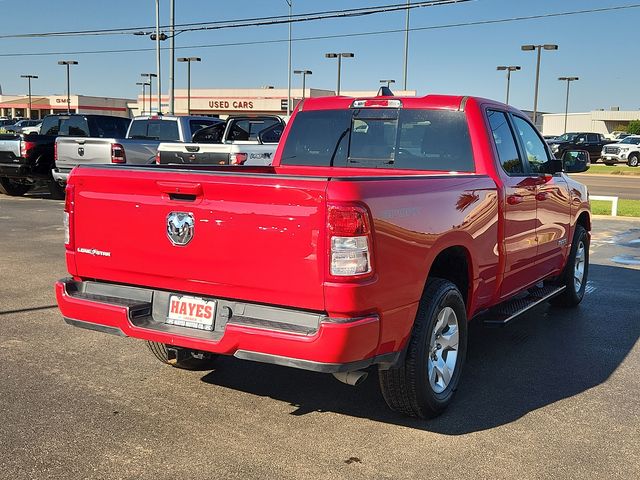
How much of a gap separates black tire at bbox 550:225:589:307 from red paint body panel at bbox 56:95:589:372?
2.75m

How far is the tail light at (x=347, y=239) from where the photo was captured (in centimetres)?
337

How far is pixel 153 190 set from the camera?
3.88 metres

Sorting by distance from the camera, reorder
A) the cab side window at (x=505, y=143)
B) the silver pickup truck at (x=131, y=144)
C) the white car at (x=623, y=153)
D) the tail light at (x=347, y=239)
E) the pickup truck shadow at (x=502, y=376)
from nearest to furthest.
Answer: the tail light at (x=347, y=239) < the pickup truck shadow at (x=502, y=376) < the cab side window at (x=505, y=143) < the silver pickup truck at (x=131, y=144) < the white car at (x=623, y=153)

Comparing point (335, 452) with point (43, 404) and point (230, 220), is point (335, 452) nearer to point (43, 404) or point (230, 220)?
point (230, 220)

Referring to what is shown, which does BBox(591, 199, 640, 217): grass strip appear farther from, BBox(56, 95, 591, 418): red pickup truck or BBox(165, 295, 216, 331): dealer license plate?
BBox(165, 295, 216, 331): dealer license plate

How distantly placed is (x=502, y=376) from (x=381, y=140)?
2038mm

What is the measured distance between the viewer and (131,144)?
48.1ft

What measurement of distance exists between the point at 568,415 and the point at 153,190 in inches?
114

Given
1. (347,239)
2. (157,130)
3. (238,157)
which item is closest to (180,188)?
(347,239)

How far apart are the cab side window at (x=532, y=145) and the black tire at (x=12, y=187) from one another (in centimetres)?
1515

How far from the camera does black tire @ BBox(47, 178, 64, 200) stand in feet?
55.5

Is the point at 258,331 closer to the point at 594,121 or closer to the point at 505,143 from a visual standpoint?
the point at 505,143

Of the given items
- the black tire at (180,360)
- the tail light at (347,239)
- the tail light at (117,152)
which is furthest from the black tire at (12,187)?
the tail light at (347,239)

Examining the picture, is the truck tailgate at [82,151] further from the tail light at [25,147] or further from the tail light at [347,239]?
the tail light at [347,239]
